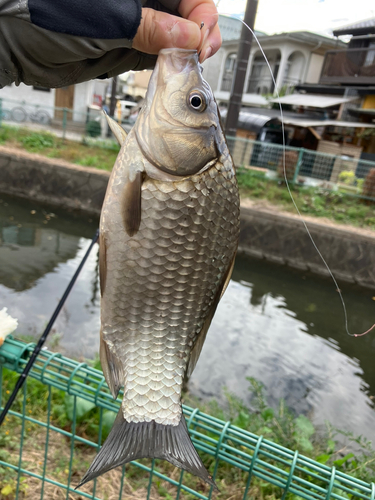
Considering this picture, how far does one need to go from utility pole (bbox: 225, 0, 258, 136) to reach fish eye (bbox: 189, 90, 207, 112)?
607 cm

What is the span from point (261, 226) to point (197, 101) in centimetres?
Answer: 857

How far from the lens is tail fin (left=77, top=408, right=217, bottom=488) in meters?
1.06

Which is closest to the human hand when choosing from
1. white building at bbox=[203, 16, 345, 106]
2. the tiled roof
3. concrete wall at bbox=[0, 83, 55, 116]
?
the tiled roof

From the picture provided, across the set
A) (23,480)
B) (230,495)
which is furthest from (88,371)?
(230,495)

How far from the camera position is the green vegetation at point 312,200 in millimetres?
10129

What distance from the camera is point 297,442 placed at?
9.70 ft

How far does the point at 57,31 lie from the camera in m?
0.88

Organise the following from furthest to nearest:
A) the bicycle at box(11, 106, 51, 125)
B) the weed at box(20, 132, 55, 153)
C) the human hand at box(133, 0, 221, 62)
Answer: the bicycle at box(11, 106, 51, 125), the weed at box(20, 132, 55, 153), the human hand at box(133, 0, 221, 62)

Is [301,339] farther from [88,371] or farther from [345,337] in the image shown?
[88,371]

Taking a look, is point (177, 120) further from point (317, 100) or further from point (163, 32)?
point (317, 100)

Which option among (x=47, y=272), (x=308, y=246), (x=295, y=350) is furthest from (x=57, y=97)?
(x=295, y=350)

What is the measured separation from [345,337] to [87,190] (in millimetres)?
7184

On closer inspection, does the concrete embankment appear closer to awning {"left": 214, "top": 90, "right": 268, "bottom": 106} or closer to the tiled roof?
the tiled roof

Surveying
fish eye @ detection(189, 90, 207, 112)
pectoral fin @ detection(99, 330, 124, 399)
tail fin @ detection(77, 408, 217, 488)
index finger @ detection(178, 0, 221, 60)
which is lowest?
tail fin @ detection(77, 408, 217, 488)
